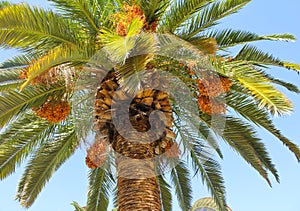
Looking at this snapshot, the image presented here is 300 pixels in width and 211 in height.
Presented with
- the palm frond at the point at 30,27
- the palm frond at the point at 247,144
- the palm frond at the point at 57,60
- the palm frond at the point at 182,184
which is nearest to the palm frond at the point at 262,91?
the palm frond at the point at 247,144

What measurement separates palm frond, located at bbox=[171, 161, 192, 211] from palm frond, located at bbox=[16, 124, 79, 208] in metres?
2.36

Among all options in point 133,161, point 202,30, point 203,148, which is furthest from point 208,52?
point 203,148

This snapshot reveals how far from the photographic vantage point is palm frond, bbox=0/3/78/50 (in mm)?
6629

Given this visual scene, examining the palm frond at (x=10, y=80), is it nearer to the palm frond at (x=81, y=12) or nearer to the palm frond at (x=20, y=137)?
the palm frond at (x=20, y=137)

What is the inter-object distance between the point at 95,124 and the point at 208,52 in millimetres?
2307

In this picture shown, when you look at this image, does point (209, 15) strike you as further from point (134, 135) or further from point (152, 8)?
point (134, 135)

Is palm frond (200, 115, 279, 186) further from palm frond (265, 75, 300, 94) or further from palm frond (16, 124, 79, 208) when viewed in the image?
palm frond (16, 124, 79, 208)

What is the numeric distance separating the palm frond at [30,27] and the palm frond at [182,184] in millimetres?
4146

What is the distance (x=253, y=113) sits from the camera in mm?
8008

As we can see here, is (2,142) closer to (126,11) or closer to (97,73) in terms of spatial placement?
(97,73)

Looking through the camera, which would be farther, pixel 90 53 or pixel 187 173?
pixel 187 173

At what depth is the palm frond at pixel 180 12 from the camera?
7391 millimetres

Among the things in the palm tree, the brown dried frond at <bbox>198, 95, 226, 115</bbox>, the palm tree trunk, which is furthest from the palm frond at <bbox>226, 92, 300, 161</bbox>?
the palm tree trunk

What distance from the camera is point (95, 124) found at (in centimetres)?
771
